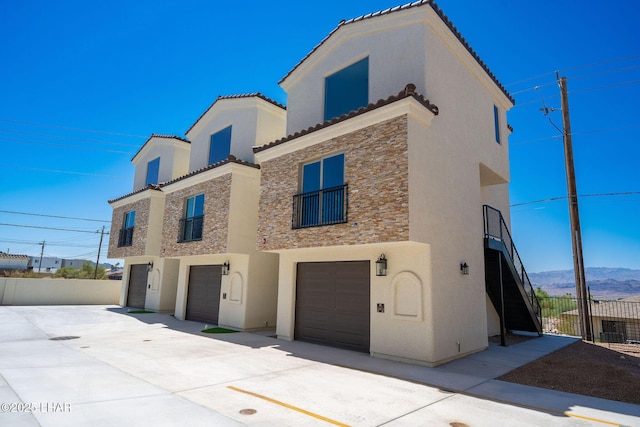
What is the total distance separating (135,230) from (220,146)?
8181 millimetres

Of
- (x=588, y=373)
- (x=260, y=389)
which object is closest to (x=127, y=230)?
(x=260, y=389)

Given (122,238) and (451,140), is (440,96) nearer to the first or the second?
(451,140)

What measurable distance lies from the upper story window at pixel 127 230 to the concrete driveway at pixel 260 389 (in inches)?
435

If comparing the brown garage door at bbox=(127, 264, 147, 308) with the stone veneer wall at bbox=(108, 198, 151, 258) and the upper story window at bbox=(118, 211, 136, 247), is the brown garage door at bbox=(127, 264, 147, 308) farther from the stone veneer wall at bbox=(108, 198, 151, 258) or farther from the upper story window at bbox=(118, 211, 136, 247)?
the upper story window at bbox=(118, 211, 136, 247)

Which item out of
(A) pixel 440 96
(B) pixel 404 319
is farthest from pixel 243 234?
(A) pixel 440 96

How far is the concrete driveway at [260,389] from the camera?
16.7ft

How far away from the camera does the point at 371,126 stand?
9.19 m

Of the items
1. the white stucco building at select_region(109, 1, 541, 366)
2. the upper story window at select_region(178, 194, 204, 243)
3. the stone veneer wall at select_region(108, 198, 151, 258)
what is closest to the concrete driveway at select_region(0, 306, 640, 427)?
the white stucco building at select_region(109, 1, 541, 366)

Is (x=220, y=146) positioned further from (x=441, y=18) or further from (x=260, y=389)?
(x=260, y=389)

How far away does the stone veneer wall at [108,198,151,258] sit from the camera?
1997 centimetres

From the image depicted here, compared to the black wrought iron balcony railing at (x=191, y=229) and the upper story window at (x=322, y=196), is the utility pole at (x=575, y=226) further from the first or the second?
the black wrought iron balcony railing at (x=191, y=229)

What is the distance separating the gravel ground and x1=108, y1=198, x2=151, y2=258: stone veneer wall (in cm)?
1834

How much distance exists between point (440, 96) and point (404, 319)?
610 centimetres

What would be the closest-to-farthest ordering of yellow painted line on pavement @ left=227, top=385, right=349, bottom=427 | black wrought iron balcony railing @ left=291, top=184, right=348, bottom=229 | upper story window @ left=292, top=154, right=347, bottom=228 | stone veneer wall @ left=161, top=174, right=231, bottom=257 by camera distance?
yellow painted line on pavement @ left=227, top=385, right=349, bottom=427
black wrought iron balcony railing @ left=291, top=184, right=348, bottom=229
upper story window @ left=292, top=154, right=347, bottom=228
stone veneer wall @ left=161, top=174, right=231, bottom=257
